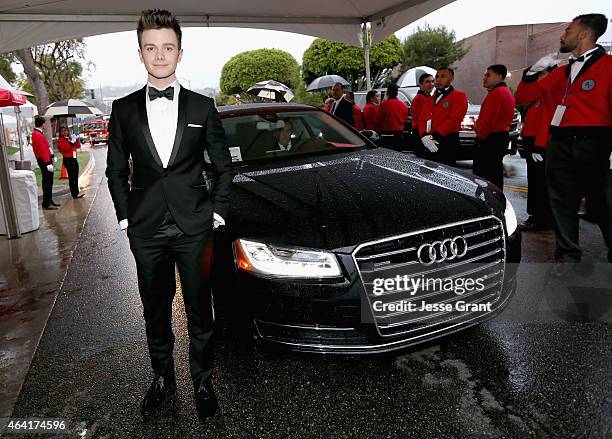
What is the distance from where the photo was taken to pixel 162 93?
7.07 ft

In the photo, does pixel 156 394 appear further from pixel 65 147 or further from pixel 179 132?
pixel 65 147

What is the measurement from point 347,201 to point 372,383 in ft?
3.25

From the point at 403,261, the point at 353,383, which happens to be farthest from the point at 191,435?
the point at 403,261

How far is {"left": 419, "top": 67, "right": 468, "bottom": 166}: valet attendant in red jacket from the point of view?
19.3 ft

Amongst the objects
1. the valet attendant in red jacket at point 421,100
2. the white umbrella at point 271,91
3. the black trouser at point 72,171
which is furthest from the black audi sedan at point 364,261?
the white umbrella at point 271,91

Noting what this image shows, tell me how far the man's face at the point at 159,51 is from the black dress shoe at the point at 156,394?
153cm

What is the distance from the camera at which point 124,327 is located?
3.51m

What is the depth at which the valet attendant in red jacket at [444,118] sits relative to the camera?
5895mm

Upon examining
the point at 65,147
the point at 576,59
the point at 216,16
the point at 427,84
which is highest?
the point at 216,16

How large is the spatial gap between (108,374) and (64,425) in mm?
472

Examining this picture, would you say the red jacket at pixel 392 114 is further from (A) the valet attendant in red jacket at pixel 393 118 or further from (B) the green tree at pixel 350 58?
(B) the green tree at pixel 350 58

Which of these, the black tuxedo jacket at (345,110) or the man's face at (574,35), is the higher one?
the man's face at (574,35)

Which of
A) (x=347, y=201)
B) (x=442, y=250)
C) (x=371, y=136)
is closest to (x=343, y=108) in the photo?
(x=371, y=136)

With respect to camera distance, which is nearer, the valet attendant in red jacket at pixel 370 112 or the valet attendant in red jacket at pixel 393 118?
the valet attendant in red jacket at pixel 393 118
